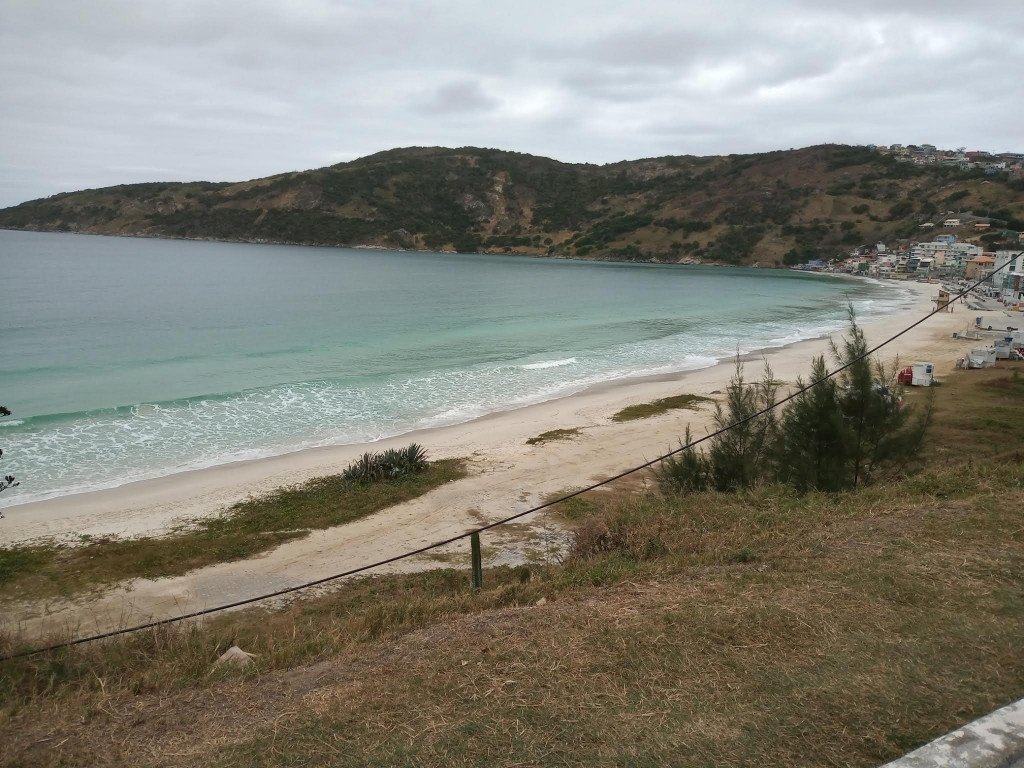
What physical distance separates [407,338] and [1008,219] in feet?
341

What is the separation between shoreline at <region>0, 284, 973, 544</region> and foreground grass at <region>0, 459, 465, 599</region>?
650 millimetres

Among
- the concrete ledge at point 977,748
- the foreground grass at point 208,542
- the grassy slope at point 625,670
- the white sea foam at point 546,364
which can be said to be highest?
the concrete ledge at point 977,748

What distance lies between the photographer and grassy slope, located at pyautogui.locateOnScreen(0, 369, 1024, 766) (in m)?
3.48

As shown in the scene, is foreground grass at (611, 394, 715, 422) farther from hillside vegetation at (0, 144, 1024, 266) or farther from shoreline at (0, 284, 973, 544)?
hillside vegetation at (0, 144, 1024, 266)

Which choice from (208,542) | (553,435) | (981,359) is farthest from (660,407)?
(981,359)

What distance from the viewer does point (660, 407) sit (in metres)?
20.9

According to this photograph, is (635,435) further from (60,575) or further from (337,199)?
(337,199)

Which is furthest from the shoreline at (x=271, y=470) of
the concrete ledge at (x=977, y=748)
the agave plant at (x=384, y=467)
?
the concrete ledge at (x=977, y=748)

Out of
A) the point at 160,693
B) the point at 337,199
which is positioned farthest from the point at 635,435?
the point at 337,199

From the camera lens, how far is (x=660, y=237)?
453 feet

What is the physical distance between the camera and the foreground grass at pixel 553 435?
56.6ft

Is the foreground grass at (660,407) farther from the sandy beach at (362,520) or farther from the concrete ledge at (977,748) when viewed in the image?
the concrete ledge at (977,748)

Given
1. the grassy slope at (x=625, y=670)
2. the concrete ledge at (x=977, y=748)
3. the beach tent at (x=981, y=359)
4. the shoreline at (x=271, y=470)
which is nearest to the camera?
the concrete ledge at (x=977, y=748)

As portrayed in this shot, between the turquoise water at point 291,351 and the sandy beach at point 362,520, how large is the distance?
4.44 feet
